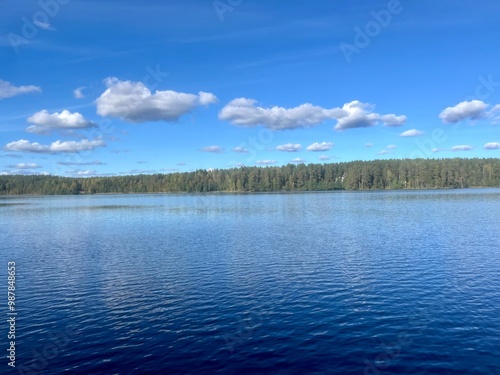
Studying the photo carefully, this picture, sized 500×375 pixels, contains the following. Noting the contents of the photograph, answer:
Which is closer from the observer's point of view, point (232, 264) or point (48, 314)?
point (48, 314)

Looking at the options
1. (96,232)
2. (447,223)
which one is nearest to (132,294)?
(96,232)

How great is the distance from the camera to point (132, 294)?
28.1m

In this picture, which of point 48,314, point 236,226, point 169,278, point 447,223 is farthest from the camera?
point 236,226

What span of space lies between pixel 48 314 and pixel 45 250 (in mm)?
25077

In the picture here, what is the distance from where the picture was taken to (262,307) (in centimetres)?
2473

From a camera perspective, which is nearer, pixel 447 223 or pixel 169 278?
pixel 169 278

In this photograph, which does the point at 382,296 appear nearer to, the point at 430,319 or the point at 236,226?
Result: the point at 430,319

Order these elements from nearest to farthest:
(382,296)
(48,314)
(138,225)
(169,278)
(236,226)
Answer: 1. (48,314)
2. (382,296)
3. (169,278)
4. (236,226)
5. (138,225)

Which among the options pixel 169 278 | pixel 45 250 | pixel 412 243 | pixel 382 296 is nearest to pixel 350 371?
pixel 382 296

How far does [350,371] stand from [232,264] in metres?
20.8

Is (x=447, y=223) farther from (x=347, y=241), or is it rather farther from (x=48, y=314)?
(x=48, y=314)

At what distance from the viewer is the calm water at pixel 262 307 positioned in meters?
18.0

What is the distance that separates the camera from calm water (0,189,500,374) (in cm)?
1802

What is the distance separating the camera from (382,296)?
86.8 feet
